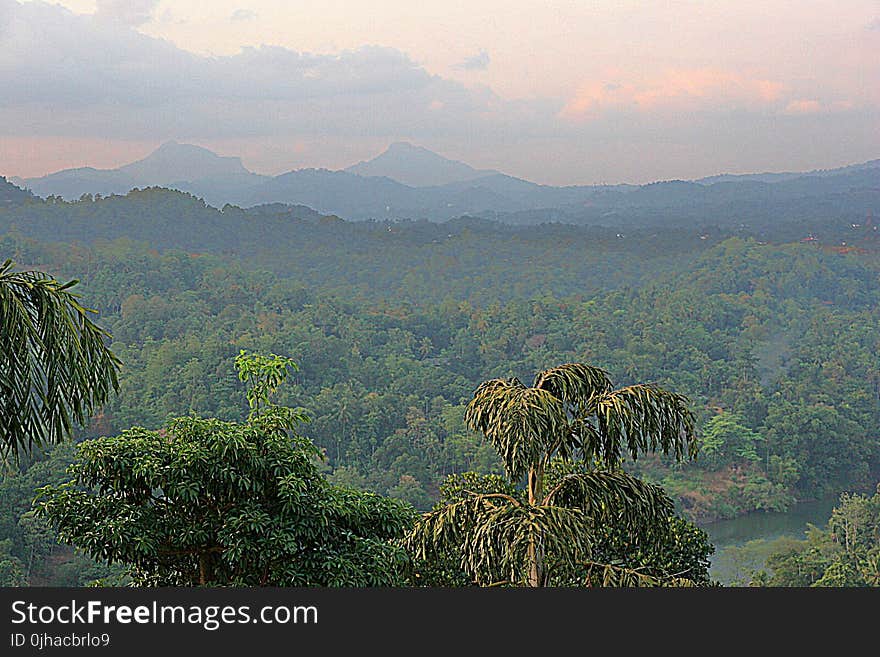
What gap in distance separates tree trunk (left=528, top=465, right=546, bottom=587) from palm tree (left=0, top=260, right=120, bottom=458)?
1.15 metres

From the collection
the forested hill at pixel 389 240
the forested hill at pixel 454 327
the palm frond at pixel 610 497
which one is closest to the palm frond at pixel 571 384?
the palm frond at pixel 610 497

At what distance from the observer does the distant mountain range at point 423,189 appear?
259 feet

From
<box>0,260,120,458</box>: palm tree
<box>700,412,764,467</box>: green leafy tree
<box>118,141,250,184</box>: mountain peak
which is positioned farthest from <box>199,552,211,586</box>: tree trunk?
<box>118,141,250,184</box>: mountain peak

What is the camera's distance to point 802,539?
71.4ft

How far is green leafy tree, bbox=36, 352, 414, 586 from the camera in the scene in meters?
3.44

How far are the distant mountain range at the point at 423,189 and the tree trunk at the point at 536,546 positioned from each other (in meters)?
77.4

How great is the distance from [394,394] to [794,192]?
218ft

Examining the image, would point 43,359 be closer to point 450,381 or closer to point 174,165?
point 450,381

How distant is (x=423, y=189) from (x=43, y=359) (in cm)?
8642

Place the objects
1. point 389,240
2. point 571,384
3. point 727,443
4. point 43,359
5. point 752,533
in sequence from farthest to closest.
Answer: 1. point 389,240
2. point 727,443
3. point 752,533
4. point 571,384
5. point 43,359


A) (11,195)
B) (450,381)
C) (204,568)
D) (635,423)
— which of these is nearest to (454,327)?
(450,381)

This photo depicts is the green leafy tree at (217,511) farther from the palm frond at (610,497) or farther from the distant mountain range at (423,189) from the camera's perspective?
the distant mountain range at (423,189)

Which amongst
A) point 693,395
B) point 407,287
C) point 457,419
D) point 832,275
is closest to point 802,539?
point 457,419

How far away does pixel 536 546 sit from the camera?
2488 millimetres
